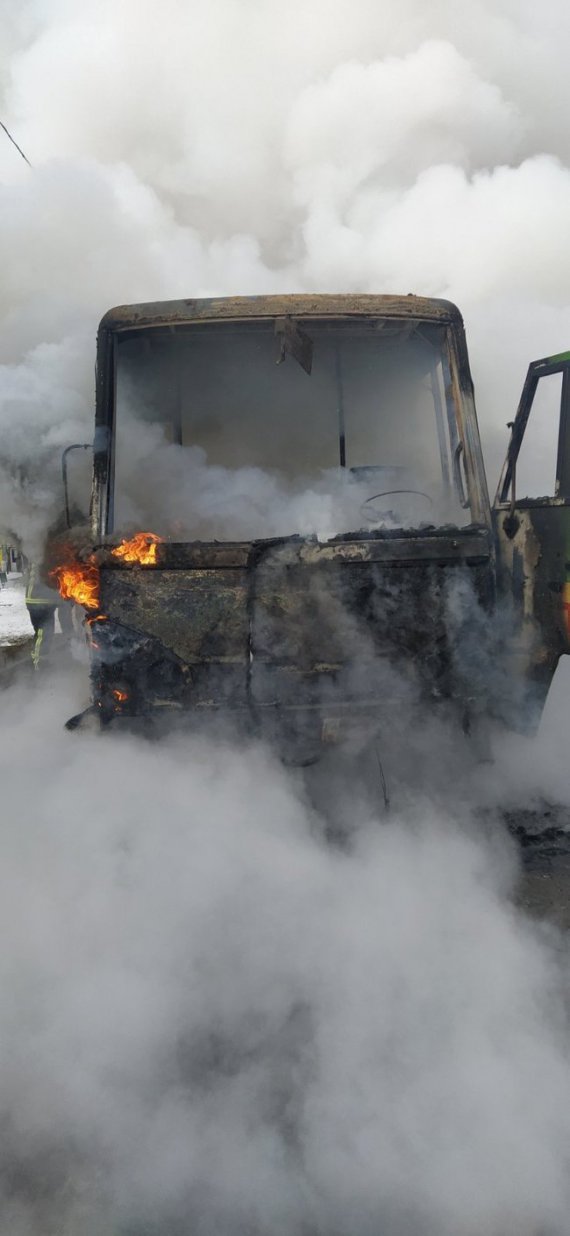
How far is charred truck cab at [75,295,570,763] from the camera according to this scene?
311 cm

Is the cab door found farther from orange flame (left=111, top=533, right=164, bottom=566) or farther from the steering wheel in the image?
orange flame (left=111, top=533, right=164, bottom=566)

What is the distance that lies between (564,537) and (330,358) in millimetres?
1479

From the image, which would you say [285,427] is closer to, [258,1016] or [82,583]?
[82,583]

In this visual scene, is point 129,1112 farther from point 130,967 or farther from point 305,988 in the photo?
point 305,988

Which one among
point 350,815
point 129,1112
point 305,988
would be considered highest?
point 350,815

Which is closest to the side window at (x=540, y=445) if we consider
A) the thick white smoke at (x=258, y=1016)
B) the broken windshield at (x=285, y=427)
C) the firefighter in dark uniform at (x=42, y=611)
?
the broken windshield at (x=285, y=427)

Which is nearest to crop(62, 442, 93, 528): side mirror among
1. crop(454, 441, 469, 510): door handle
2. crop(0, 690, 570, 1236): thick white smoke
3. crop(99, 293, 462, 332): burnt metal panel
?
crop(99, 293, 462, 332): burnt metal panel

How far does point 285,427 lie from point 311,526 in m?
0.60

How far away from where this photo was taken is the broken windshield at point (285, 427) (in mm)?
3441

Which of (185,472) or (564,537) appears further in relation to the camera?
(185,472)

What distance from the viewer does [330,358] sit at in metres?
3.60

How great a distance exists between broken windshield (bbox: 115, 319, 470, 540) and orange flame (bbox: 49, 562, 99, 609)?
1.24 ft

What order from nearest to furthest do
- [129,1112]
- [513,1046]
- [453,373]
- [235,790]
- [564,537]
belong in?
1. [129,1112]
2. [513,1046]
3. [564,537]
4. [235,790]
5. [453,373]

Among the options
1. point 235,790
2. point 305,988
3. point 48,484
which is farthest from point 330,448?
point 305,988
